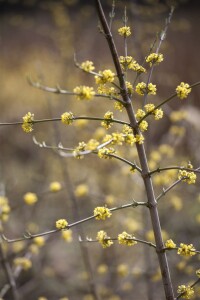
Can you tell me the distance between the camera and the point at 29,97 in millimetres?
10125

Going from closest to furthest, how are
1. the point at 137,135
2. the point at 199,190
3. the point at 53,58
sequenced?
the point at 137,135, the point at 199,190, the point at 53,58

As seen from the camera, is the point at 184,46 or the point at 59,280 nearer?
the point at 59,280

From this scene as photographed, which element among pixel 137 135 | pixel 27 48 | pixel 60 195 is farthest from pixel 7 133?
pixel 137 135

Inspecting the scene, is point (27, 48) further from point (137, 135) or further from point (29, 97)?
point (137, 135)

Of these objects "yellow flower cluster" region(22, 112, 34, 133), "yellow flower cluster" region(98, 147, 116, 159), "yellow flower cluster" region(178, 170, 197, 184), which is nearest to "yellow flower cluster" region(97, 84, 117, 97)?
"yellow flower cluster" region(98, 147, 116, 159)

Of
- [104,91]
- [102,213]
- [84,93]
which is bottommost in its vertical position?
[102,213]

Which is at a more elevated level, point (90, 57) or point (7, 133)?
point (90, 57)

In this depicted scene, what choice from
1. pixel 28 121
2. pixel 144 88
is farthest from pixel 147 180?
pixel 28 121

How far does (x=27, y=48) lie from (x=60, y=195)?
194 inches

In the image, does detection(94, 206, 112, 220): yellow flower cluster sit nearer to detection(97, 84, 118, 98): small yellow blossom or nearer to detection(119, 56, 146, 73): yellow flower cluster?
detection(97, 84, 118, 98): small yellow blossom

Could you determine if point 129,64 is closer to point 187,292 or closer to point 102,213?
point 102,213

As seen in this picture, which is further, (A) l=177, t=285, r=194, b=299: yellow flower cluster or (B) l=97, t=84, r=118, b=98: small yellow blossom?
(A) l=177, t=285, r=194, b=299: yellow flower cluster

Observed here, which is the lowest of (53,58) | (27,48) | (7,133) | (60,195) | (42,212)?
(42,212)

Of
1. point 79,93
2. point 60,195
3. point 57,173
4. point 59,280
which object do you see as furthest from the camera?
point 60,195
